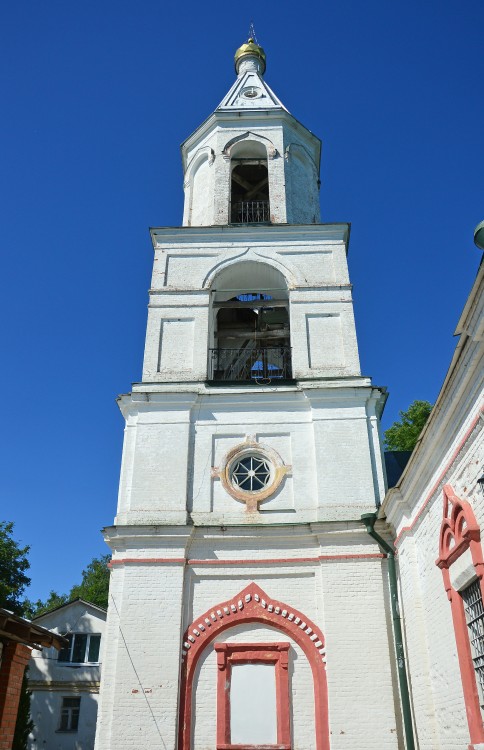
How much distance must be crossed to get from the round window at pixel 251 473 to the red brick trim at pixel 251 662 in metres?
2.54

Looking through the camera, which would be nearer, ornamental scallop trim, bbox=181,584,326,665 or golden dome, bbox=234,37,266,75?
ornamental scallop trim, bbox=181,584,326,665

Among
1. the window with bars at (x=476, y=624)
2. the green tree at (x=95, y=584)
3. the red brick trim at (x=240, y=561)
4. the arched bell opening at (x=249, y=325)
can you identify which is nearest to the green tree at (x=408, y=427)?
the arched bell opening at (x=249, y=325)

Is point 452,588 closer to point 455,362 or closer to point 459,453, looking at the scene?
point 459,453

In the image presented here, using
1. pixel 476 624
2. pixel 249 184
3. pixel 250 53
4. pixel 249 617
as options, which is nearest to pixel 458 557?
pixel 476 624

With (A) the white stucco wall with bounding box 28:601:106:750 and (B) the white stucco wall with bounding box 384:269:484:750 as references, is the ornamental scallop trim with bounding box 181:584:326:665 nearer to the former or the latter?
(B) the white stucco wall with bounding box 384:269:484:750

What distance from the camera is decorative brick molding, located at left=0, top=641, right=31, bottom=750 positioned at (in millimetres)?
8016

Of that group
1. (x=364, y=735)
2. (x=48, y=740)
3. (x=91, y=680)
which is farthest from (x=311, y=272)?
(x=48, y=740)

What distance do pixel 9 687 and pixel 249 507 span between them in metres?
4.46

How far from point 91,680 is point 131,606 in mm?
12924

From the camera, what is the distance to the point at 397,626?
31.4ft

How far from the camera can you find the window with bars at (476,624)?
684 cm

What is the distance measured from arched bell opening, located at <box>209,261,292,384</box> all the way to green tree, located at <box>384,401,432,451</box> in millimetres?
7953

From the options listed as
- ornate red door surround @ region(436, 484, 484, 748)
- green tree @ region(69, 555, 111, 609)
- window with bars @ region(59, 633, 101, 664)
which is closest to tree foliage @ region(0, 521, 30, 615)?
window with bars @ region(59, 633, 101, 664)

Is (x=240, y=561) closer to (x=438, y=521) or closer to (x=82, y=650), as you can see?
(x=438, y=521)
